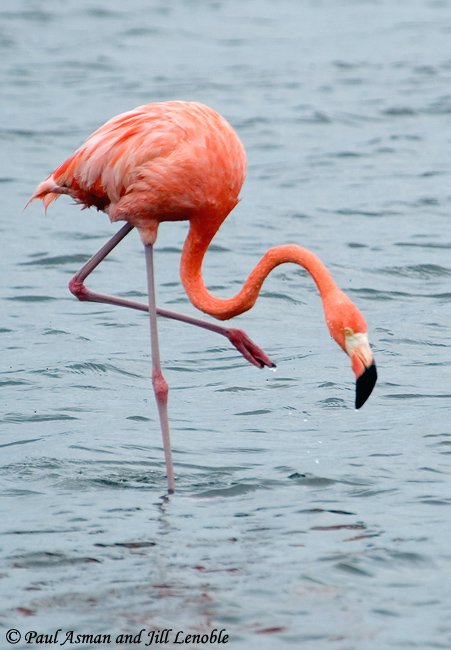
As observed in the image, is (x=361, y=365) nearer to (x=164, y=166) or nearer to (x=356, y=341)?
(x=356, y=341)

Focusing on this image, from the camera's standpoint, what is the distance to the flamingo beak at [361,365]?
199 inches

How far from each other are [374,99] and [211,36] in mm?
5123

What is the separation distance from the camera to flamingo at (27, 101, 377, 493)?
602 centimetres

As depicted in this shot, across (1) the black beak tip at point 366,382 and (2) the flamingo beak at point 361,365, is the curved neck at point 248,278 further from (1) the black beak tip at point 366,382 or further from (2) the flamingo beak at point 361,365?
(1) the black beak tip at point 366,382

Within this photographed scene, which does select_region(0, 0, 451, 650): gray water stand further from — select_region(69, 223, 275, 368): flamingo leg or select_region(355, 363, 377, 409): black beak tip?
select_region(355, 363, 377, 409): black beak tip

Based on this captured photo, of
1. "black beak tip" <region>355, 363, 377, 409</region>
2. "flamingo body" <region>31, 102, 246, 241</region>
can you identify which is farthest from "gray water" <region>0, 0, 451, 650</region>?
"flamingo body" <region>31, 102, 246, 241</region>

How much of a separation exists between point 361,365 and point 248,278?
1.01m

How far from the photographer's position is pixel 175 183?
19.9 ft

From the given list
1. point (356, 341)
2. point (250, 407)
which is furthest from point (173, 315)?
point (356, 341)

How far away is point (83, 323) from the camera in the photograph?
8.70 meters

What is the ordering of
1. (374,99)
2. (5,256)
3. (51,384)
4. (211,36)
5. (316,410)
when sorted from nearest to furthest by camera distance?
(316,410), (51,384), (5,256), (374,99), (211,36)

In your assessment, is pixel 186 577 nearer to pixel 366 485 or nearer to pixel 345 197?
pixel 366 485

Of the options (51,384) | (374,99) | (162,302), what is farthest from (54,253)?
(374,99)

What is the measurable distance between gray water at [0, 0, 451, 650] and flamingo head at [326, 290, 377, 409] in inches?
26.5
